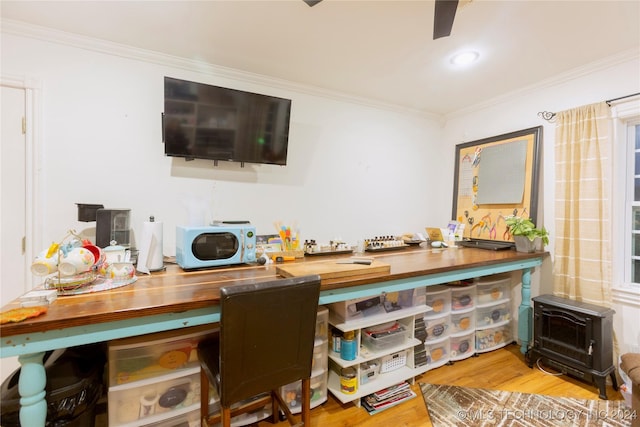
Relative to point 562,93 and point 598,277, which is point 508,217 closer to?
point 598,277

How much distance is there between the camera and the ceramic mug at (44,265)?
47.0 inches

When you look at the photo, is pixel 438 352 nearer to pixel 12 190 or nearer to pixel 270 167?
pixel 270 167

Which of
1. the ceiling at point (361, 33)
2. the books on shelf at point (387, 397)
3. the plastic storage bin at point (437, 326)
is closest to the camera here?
the ceiling at point (361, 33)

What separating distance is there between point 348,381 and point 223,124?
192 cm

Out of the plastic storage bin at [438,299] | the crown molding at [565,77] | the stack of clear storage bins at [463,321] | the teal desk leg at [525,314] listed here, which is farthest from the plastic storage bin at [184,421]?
the crown molding at [565,77]

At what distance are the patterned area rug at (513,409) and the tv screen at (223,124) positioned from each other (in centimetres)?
205

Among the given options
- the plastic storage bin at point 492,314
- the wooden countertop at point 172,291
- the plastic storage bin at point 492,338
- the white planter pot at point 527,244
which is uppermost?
the white planter pot at point 527,244

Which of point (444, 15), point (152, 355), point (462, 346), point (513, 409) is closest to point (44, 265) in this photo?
point (152, 355)

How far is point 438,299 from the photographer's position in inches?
91.4

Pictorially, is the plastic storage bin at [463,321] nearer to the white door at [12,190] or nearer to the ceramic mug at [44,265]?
the ceramic mug at [44,265]

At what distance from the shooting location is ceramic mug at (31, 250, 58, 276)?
119 centimetres

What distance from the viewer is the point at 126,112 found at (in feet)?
6.63

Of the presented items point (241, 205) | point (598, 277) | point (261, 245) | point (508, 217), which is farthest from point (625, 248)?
point (241, 205)

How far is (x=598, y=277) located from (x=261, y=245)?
2.49 meters
